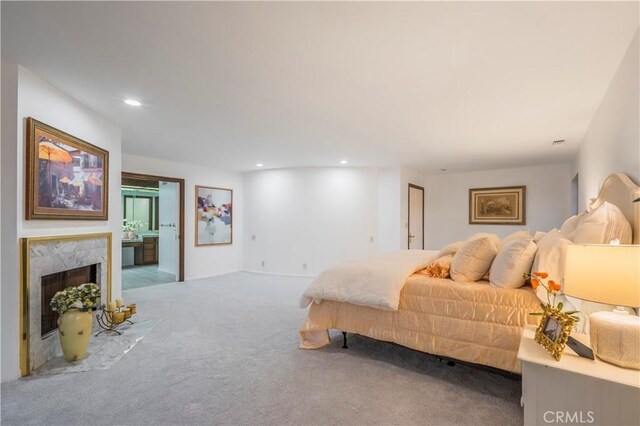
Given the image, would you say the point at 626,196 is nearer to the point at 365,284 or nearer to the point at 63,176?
the point at 365,284

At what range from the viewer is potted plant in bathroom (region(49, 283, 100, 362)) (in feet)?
8.13

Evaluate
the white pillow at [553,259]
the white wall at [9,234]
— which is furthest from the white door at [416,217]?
the white wall at [9,234]

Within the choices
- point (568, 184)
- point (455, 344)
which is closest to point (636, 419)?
point (455, 344)

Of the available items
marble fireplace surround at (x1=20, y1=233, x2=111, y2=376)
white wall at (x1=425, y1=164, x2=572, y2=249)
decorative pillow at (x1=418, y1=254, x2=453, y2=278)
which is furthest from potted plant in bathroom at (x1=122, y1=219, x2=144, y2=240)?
decorative pillow at (x1=418, y1=254, x2=453, y2=278)

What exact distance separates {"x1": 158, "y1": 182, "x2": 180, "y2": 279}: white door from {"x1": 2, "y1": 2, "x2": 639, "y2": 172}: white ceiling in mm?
2493

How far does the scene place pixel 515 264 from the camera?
2090 millimetres

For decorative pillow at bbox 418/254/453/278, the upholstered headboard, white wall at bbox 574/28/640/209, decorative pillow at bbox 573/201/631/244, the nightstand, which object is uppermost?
white wall at bbox 574/28/640/209

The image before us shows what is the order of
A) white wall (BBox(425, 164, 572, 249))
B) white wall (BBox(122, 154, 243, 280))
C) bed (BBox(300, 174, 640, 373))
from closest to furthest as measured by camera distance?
bed (BBox(300, 174, 640, 373)) < white wall (BBox(122, 154, 243, 280)) < white wall (BBox(425, 164, 572, 249))

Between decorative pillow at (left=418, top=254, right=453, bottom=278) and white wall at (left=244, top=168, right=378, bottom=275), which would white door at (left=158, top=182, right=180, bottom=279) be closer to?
white wall at (left=244, top=168, right=378, bottom=275)

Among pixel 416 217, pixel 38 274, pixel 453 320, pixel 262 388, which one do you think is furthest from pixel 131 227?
pixel 453 320

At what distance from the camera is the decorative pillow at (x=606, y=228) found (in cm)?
170

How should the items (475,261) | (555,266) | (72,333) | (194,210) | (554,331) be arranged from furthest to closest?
1. (194,210)
2. (72,333)
3. (475,261)
4. (555,266)
5. (554,331)

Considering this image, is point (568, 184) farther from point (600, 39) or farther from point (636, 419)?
point (636, 419)

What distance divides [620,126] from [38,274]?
4.53 metres
